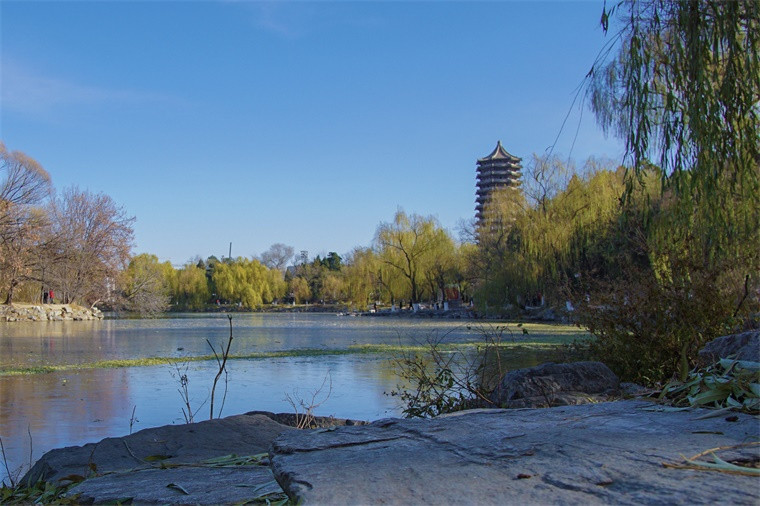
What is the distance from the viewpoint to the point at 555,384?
563cm

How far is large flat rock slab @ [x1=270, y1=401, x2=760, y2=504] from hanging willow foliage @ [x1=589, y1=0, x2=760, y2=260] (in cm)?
311

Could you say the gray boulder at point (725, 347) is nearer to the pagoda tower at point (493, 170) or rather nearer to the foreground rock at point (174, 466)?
the foreground rock at point (174, 466)

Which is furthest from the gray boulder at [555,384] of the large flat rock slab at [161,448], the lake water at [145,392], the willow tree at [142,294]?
the willow tree at [142,294]

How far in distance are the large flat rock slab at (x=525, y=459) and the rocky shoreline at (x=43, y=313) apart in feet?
117

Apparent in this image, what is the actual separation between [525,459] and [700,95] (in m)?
3.98

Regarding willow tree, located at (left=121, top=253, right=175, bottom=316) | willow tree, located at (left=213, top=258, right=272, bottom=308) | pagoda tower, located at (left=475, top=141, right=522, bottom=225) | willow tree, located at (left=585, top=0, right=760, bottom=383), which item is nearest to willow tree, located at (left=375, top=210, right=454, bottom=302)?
willow tree, located at (left=121, top=253, right=175, bottom=316)

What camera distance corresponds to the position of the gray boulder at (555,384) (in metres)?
5.41

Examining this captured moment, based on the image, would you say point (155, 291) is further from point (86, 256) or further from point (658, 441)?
point (658, 441)

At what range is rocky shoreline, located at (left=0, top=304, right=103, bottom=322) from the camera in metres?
33.4

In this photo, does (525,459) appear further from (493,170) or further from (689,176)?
(493,170)

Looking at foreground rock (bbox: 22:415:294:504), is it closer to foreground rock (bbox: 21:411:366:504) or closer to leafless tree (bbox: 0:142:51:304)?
foreground rock (bbox: 21:411:366:504)

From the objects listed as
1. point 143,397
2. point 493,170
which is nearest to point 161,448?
point 143,397

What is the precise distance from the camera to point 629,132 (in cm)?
550

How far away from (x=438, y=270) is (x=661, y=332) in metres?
43.2
